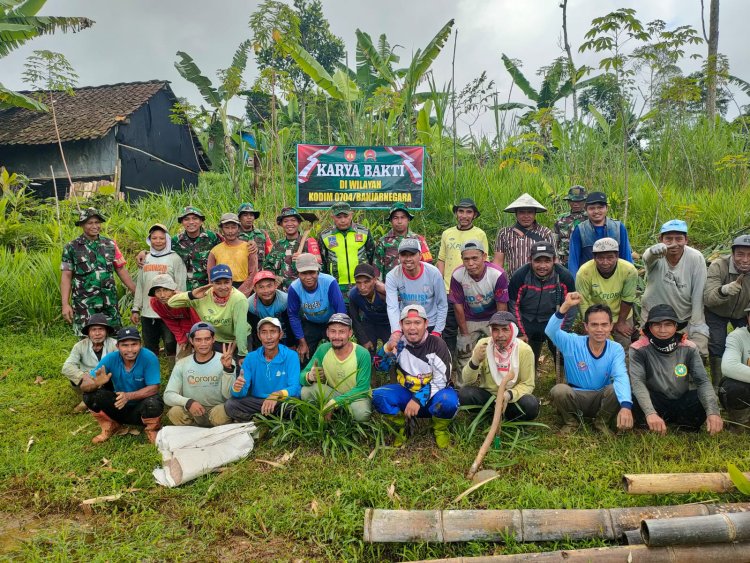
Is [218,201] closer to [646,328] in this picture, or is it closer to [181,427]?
[181,427]

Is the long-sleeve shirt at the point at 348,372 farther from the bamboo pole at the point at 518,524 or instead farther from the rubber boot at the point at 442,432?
the bamboo pole at the point at 518,524

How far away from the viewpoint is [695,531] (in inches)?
115

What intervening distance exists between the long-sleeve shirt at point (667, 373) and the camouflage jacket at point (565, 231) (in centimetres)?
215

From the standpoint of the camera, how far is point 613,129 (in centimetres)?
1030

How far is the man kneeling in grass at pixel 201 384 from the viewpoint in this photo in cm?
465

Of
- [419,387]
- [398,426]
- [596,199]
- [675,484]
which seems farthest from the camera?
[596,199]

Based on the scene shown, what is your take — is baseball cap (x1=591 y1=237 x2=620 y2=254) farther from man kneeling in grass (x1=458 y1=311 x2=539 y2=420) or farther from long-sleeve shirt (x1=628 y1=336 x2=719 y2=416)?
man kneeling in grass (x1=458 y1=311 x2=539 y2=420)

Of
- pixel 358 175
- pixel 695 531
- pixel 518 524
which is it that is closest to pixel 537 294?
pixel 518 524

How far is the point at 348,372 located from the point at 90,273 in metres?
3.26

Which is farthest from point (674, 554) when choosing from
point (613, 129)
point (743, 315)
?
point (613, 129)

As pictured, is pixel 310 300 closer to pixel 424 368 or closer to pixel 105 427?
pixel 424 368

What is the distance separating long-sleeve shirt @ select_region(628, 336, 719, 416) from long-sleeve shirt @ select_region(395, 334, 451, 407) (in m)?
1.52

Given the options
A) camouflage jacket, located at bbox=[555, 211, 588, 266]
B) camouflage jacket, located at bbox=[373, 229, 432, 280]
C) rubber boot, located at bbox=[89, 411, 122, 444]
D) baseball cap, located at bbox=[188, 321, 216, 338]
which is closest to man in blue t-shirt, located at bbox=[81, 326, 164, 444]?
rubber boot, located at bbox=[89, 411, 122, 444]

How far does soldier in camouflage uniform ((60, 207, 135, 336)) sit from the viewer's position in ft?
19.2
